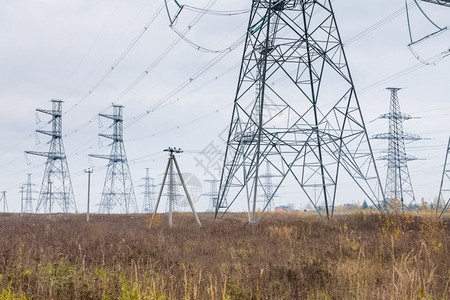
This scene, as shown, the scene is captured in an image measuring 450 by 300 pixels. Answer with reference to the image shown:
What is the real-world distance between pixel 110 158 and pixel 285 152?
30.9 meters

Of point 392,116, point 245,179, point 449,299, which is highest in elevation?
point 392,116

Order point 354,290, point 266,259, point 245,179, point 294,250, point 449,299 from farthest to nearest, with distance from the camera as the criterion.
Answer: point 245,179, point 294,250, point 266,259, point 354,290, point 449,299

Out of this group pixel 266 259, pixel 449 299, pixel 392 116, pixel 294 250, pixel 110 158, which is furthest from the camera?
pixel 110 158

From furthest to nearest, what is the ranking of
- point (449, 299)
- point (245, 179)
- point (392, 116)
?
point (392, 116)
point (245, 179)
point (449, 299)

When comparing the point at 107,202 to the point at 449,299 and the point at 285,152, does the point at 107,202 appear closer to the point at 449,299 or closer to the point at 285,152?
the point at 285,152

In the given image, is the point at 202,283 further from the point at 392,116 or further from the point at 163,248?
the point at 392,116

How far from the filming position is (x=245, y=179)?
1570 cm

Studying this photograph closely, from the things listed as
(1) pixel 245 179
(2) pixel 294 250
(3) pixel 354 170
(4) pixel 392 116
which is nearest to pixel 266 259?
(2) pixel 294 250

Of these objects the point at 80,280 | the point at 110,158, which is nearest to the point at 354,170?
the point at 80,280

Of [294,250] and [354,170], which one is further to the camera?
[354,170]

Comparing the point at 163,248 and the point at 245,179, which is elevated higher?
the point at 245,179

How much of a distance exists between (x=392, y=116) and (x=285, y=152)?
91.6 ft

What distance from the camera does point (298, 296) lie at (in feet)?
16.7

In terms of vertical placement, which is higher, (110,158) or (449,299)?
(110,158)
